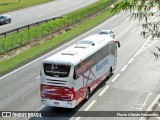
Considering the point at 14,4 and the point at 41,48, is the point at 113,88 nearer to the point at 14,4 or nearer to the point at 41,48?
the point at 41,48

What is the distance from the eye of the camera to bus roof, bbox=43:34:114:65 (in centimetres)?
2148

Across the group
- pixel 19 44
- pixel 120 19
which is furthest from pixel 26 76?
pixel 120 19

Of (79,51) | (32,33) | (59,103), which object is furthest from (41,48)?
(59,103)

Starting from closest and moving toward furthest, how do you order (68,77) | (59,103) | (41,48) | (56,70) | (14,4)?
(68,77)
(56,70)
(59,103)
(41,48)
(14,4)

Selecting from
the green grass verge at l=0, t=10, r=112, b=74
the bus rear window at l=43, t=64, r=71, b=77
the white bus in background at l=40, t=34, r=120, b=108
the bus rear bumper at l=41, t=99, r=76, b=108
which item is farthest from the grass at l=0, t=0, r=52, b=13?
the bus rear bumper at l=41, t=99, r=76, b=108

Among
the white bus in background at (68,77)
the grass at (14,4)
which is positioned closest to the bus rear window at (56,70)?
the white bus in background at (68,77)

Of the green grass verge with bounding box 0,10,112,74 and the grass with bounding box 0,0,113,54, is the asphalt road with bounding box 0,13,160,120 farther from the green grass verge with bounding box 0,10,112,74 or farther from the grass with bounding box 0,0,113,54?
the grass with bounding box 0,0,113,54

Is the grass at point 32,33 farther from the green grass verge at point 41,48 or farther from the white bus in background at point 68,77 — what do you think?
the white bus in background at point 68,77

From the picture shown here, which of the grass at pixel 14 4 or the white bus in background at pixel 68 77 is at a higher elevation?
the white bus in background at pixel 68 77

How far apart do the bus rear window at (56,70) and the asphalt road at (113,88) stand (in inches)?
100

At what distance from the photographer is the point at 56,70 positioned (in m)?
21.3

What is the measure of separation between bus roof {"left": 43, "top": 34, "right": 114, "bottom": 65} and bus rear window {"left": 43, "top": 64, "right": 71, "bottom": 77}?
0.87 feet

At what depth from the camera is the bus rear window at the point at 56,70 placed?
21141mm

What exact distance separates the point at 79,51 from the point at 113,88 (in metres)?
4.72
